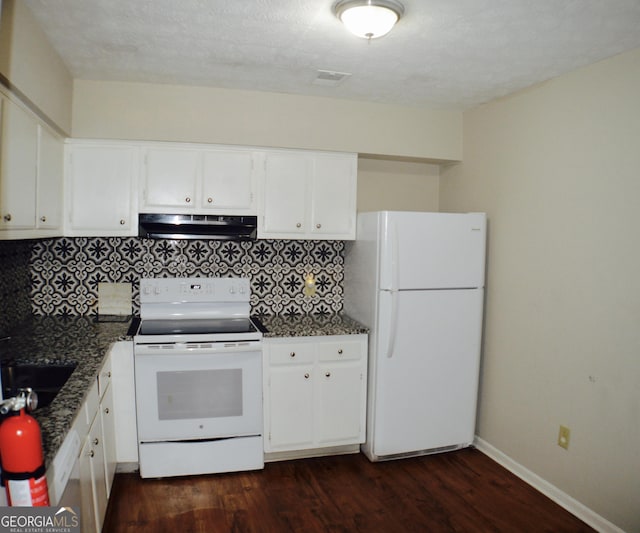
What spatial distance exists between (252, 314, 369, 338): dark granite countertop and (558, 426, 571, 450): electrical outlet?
49.3 inches

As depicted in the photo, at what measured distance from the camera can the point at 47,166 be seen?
264 centimetres

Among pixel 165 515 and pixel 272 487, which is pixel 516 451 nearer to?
pixel 272 487

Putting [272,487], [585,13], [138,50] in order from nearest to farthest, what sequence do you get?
[585,13] → [138,50] → [272,487]

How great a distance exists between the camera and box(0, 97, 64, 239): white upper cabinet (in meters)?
2.01

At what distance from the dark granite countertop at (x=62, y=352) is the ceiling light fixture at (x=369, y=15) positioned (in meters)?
1.83

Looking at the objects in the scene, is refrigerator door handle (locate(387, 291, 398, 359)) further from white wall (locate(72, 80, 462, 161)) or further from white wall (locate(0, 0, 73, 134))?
white wall (locate(0, 0, 73, 134))

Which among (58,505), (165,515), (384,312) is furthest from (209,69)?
(165,515)

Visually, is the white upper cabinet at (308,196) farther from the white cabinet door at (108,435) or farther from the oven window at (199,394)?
the white cabinet door at (108,435)

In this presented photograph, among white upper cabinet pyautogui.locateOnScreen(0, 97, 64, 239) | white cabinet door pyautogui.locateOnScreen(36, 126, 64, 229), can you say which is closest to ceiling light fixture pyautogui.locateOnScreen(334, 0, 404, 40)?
white upper cabinet pyautogui.locateOnScreen(0, 97, 64, 239)

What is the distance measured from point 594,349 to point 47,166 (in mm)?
3109

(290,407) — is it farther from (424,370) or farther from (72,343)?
(72,343)

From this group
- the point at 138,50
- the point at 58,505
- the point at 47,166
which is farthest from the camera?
the point at 47,166

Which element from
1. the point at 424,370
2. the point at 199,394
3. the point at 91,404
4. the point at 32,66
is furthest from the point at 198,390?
the point at 32,66

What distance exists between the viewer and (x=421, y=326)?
10.1ft
